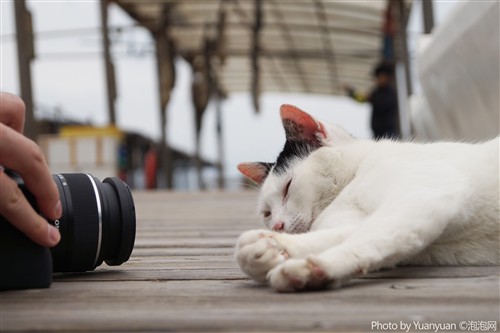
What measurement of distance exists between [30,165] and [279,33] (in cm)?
1026

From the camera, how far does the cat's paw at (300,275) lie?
1163 mm

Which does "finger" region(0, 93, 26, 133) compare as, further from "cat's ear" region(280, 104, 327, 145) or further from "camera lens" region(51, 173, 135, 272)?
"cat's ear" region(280, 104, 327, 145)

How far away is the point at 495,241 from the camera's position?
151 cm

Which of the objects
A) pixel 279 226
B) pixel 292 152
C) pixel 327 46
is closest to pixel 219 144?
pixel 327 46

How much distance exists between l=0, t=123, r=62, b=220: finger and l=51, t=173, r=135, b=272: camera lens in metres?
0.14

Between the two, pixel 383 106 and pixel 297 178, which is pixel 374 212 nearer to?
pixel 297 178

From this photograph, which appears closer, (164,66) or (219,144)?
(164,66)

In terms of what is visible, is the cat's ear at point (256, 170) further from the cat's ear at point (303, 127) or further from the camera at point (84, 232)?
the camera at point (84, 232)

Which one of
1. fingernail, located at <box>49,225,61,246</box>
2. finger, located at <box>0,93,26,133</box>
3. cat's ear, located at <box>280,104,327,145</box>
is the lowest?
fingernail, located at <box>49,225,61,246</box>

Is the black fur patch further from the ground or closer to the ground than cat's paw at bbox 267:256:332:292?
further from the ground

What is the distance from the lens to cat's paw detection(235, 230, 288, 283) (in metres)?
1.27

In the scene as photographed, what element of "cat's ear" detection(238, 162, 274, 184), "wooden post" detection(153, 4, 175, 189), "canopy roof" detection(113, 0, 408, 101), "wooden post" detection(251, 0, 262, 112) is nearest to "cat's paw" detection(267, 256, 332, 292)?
"cat's ear" detection(238, 162, 274, 184)

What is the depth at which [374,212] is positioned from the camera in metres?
1.39

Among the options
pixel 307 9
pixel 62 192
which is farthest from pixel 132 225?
pixel 307 9
